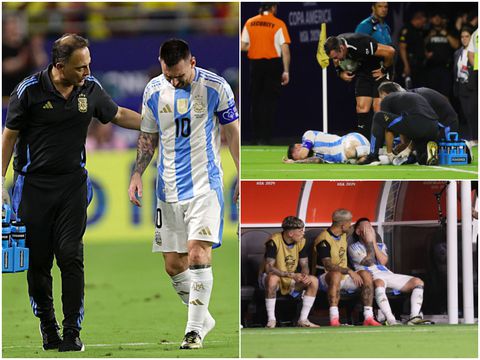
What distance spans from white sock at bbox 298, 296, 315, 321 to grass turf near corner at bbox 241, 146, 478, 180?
728 mm

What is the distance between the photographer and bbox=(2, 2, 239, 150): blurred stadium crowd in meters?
18.9

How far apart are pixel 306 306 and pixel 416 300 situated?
68cm

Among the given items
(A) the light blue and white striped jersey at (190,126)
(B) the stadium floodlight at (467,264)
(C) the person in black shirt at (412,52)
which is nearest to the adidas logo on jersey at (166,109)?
(A) the light blue and white striped jersey at (190,126)

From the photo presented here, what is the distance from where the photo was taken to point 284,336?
7.40 meters

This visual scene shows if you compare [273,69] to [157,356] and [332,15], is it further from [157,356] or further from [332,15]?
[157,356]

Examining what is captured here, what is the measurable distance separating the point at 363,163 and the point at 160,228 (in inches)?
50.6

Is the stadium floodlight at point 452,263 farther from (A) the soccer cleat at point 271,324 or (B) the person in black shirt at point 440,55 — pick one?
(A) the soccer cleat at point 271,324

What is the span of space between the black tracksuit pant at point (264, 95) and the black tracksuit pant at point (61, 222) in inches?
43.8

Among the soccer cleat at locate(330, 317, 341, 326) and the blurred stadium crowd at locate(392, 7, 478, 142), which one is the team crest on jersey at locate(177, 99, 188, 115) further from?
the soccer cleat at locate(330, 317, 341, 326)

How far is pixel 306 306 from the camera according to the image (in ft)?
24.8

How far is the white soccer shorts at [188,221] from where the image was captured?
744 centimetres

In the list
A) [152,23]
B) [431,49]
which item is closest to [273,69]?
[431,49]

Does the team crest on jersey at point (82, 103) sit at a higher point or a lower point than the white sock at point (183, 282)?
higher

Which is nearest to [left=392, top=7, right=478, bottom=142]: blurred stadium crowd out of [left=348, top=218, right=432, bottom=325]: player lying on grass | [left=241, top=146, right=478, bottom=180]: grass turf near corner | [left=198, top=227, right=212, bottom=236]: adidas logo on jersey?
[left=241, top=146, right=478, bottom=180]: grass turf near corner
